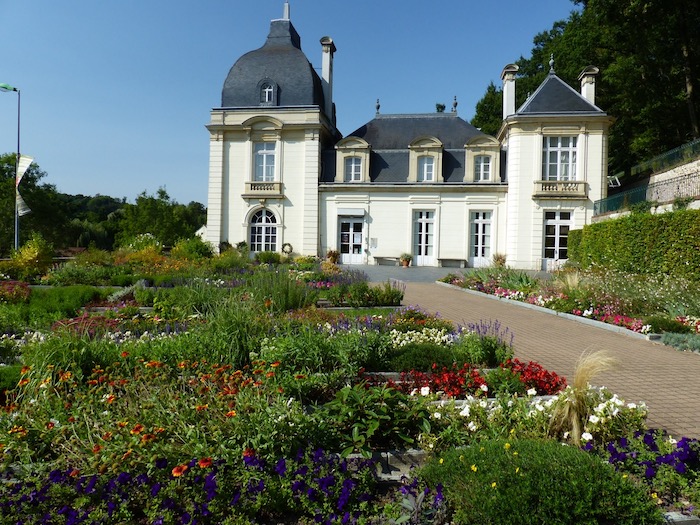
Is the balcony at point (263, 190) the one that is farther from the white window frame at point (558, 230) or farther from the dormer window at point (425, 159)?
the white window frame at point (558, 230)

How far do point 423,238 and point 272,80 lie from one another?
11.0 meters

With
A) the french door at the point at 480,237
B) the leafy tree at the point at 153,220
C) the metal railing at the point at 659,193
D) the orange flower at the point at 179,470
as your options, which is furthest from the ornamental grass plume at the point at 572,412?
the leafy tree at the point at 153,220

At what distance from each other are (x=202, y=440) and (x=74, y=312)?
6.65 m

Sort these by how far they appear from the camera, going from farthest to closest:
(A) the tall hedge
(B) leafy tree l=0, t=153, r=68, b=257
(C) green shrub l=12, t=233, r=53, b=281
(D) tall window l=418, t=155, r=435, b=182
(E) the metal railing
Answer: (B) leafy tree l=0, t=153, r=68, b=257
(D) tall window l=418, t=155, r=435, b=182
(E) the metal railing
(C) green shrub l=12, t=233, r=53, b=281
(A) the tall hedge

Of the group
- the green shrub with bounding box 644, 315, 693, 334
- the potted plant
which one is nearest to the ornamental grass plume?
the green shrub with bounding box 644, 315, 693, 334

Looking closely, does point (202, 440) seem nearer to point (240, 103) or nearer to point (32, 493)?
point (32, 493)

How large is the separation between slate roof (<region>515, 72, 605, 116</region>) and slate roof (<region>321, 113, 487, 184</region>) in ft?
8.49

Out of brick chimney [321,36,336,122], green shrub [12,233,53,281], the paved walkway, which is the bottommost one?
the paved walkway

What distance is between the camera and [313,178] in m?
23.6

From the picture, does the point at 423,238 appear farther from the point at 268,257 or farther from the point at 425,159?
the point at 268,257

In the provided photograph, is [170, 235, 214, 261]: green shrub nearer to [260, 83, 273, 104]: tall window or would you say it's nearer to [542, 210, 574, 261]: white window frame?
[260, 83, 273, 104]: tall window

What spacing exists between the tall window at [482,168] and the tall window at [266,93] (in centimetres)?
1072

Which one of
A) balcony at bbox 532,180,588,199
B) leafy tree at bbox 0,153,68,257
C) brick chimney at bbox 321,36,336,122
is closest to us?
balcony at bbox 532,180,588,199

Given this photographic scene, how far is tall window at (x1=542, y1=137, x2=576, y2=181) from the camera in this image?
2191cm
